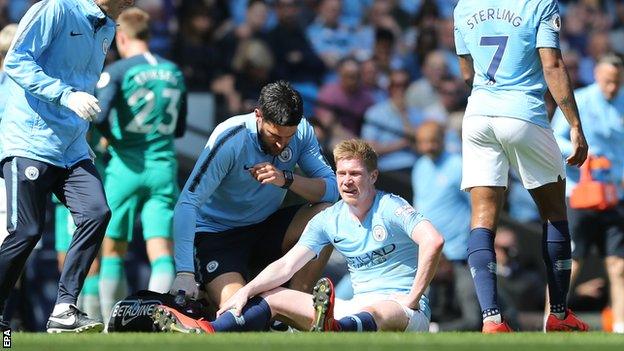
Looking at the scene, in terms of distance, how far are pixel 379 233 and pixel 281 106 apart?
0.99 metres

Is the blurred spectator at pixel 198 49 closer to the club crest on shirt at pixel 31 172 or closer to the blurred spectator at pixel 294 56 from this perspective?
the blurred spectator at pixel 294 56

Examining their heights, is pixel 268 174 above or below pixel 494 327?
above

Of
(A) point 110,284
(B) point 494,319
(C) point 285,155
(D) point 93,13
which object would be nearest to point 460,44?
(C) point 285,155

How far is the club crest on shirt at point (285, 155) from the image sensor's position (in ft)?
31.4

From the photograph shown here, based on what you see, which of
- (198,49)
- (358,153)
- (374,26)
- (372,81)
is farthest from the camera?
(374,26)

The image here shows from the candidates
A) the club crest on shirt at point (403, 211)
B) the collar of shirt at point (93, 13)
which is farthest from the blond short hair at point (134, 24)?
the club crest on shirt at point (403, 211)

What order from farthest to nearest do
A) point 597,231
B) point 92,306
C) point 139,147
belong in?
point 597,231 < point 139,147 < point 92,306

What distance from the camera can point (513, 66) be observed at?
28.4 feet

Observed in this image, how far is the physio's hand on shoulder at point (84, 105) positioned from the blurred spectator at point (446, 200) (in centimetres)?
581

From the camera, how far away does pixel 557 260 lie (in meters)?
8.82

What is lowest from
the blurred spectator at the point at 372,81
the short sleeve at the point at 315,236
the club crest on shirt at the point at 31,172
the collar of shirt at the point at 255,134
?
the short sleeve at the point at 315,236

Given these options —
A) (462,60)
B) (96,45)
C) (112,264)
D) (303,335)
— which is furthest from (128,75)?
(303,335)

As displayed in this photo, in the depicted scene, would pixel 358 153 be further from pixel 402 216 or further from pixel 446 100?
pixel 446 100

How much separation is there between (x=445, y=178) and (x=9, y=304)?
478 centimetres
